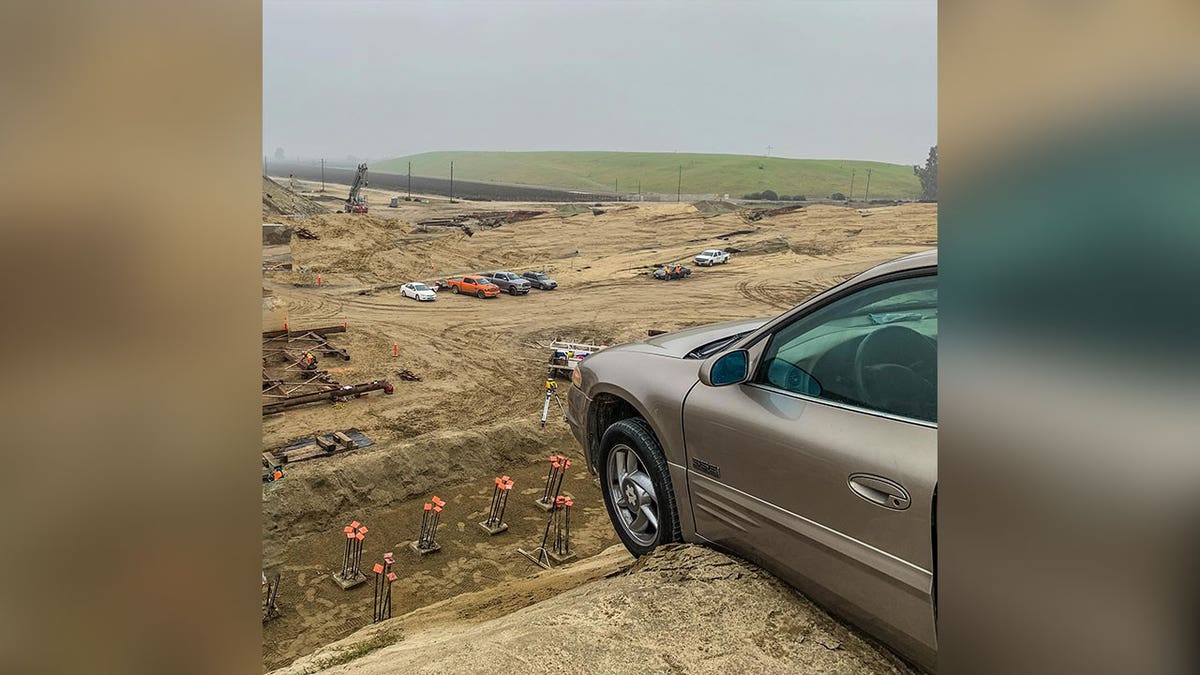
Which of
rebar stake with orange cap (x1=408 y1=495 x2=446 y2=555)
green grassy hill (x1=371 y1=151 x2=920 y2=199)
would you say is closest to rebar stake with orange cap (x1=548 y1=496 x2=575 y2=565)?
rebar stake with orange cap (x1=408 y1=495 x2=446 y2=555)

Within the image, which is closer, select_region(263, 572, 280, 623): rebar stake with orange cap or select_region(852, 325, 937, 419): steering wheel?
select_region(852, 325, 937, 419): steering wheel

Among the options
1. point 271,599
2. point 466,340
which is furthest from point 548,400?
point 271,599

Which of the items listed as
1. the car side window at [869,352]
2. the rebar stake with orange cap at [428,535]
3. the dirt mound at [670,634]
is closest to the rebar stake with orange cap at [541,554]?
the rebar stake with orange cap at [428,535]

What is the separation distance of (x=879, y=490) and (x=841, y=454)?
0.49 ft

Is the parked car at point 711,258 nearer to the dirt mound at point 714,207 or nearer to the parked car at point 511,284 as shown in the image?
the parked car at point 511,284

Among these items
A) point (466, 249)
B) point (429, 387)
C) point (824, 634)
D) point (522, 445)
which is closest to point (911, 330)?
point (824, 634)

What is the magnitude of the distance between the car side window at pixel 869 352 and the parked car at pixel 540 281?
23593 millimetres

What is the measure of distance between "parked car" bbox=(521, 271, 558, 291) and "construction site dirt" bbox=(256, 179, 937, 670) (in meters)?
0.50

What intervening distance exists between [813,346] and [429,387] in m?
16.7

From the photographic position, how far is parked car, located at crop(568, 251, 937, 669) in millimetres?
1957

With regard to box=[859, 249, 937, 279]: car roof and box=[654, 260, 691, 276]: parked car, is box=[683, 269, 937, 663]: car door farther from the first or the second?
box=[654, 260, 691, 276]: parked car

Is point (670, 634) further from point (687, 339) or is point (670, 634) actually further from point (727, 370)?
point (687, 339)

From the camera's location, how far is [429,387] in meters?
18.4
